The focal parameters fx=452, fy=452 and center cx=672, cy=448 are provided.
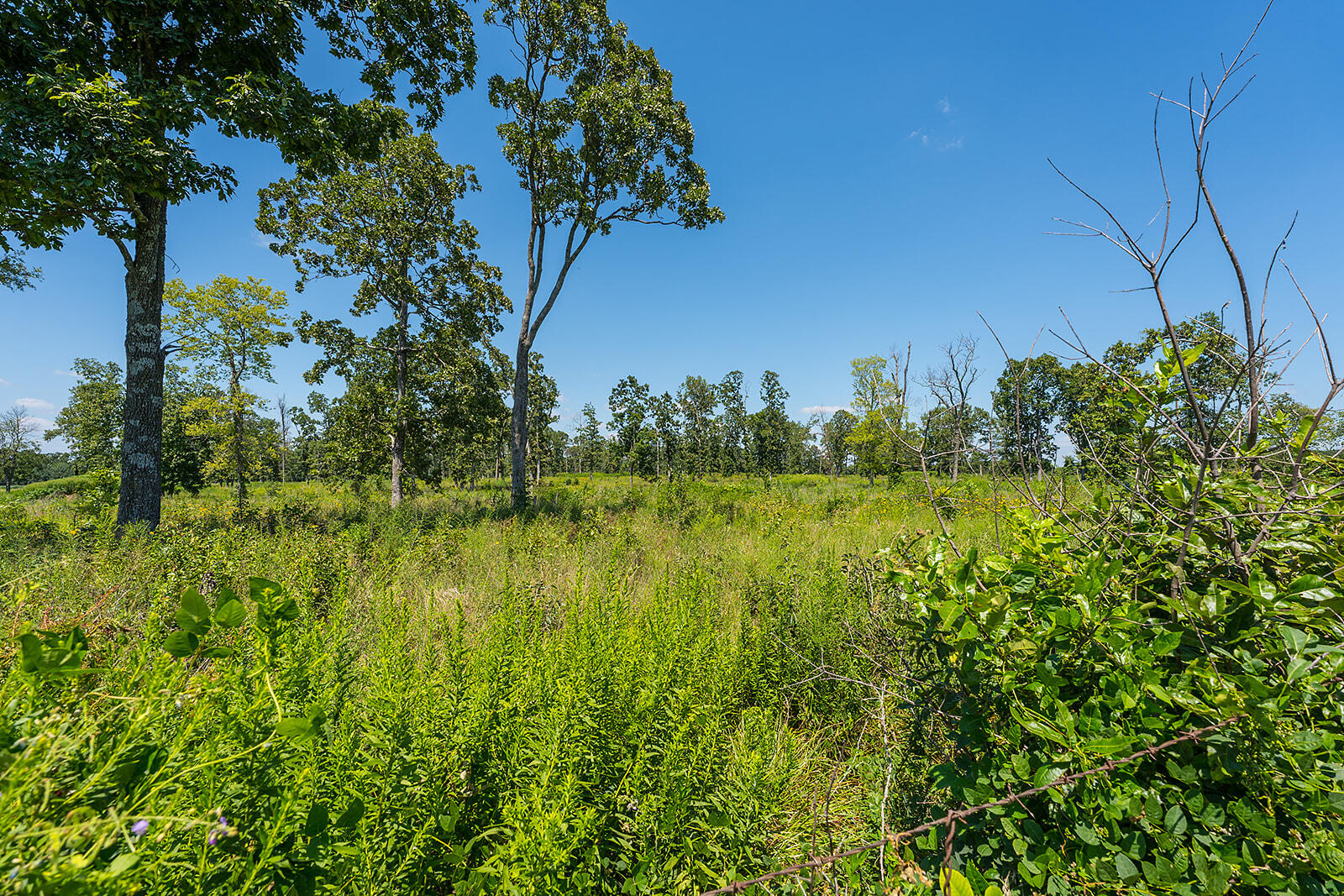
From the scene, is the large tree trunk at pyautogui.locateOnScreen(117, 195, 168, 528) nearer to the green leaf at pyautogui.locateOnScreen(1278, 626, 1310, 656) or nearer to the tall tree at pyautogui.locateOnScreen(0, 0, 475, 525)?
the tall tree at pyautogui.locateOnScreen(0, 0, 475, 525)

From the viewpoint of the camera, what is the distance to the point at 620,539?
670 centimetres

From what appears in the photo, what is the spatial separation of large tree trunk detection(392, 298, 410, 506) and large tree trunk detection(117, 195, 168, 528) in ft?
17.6

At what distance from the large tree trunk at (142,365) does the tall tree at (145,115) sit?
2cm

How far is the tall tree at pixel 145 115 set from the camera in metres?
4.79

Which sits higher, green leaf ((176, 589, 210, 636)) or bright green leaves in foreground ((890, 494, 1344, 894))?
green leaf ((176, 589, 210, 636))

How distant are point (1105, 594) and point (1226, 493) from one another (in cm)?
46

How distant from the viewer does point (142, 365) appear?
627cm

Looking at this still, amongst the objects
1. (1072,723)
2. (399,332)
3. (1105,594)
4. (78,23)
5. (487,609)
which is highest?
(78,23)

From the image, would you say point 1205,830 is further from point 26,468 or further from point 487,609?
point 26,468

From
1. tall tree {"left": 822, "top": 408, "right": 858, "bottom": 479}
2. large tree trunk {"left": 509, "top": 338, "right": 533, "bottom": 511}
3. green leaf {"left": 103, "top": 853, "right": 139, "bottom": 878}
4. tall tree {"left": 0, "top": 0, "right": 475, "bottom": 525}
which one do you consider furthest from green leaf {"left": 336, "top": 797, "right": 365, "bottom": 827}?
tall tree {"left": 822, "top": 408, "right": 858, "bottom": 479}

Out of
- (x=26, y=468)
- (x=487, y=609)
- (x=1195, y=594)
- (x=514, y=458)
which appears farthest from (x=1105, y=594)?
(x=26, y=468)

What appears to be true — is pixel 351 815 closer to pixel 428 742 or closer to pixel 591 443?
pixel 428 742

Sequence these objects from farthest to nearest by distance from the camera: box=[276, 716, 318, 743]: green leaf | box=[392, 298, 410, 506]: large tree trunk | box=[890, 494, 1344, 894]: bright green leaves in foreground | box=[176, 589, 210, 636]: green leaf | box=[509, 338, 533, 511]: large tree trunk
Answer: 1. box=[392, 298, 410, 506]: large tree trunk
2. box=[509, 338, 533, 511]: large tree trunk
3. box=[890, 494, 1344, 894]: bright green leaves in foreground
4. box=[176, 589, 210, 636]: green leaf
5. box=[276, 716, 318, 743]: green leaf

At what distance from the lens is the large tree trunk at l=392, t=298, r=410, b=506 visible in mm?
11945
